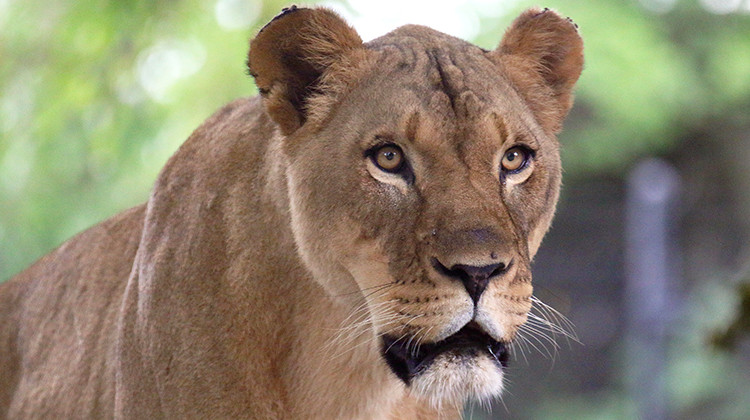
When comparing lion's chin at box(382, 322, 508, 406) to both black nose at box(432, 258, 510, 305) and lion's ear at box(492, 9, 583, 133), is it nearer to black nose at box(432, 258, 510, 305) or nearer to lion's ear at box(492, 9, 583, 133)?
black nose at box(432, 258, 510, 305)

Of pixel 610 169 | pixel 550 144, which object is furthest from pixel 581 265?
pixel 550 144

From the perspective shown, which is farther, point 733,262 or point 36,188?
point 733,262

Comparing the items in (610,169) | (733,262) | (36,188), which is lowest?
(733,262)

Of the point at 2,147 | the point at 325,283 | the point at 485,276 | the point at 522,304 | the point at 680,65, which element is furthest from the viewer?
the point at 680,65

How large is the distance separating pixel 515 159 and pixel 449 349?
21.1 inches

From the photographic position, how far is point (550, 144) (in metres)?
2.91

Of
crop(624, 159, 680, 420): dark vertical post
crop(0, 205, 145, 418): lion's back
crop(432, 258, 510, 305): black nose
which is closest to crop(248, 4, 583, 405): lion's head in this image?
crop(432, 258, 510, 305): black nose

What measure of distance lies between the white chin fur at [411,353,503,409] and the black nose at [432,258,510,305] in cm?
18

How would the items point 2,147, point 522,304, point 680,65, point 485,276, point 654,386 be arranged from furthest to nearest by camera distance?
1. point 680,65
2. point 654,386
3. point 2,147
4. point 522,304
5. point 485,276

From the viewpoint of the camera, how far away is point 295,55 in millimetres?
2811

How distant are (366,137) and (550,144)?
0.56 m

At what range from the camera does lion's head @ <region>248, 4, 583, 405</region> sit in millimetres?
2455

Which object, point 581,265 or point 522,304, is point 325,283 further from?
point 581,265

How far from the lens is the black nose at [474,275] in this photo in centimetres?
237
